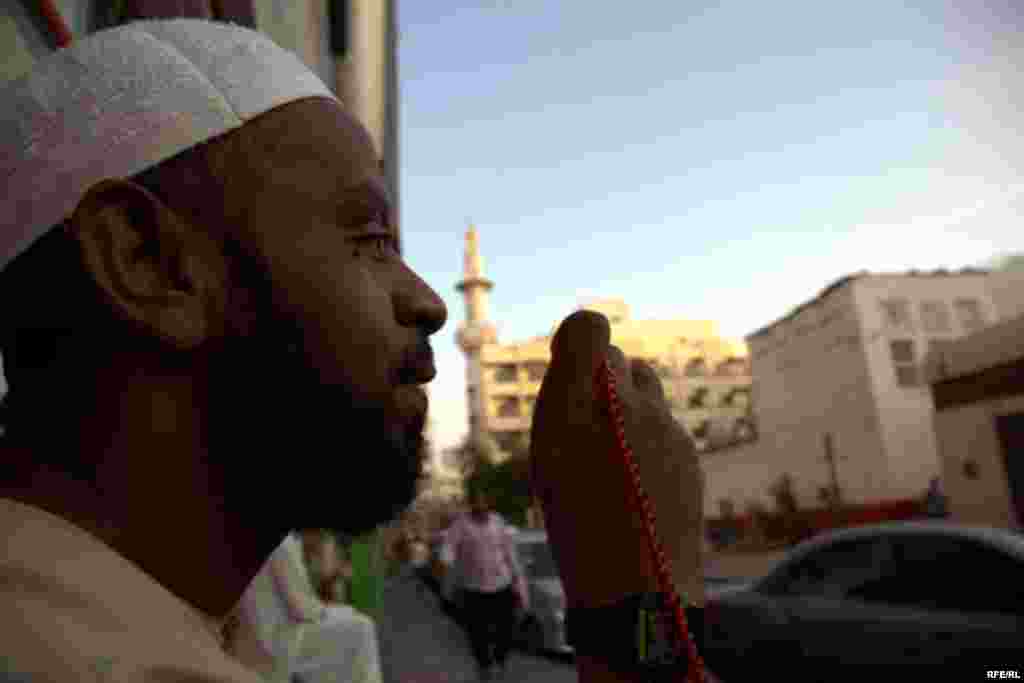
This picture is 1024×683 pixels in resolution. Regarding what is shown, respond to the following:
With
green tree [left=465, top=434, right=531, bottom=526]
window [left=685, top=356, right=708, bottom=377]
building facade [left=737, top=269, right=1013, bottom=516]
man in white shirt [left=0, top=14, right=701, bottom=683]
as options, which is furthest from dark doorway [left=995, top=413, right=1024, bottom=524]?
window [left=685, top=356, right=708, bottom=377]

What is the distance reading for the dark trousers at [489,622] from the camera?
6634mm

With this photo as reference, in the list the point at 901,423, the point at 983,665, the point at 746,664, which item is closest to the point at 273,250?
the point at 983,665

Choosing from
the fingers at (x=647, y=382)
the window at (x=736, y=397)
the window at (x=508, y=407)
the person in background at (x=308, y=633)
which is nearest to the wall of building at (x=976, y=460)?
the person in background at (x=308, y=633)

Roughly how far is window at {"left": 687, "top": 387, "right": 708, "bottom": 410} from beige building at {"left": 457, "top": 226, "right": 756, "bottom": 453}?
7cm

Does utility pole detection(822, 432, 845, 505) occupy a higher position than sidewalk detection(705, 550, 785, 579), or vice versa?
utility pole detection(822, 432, 845, 505)

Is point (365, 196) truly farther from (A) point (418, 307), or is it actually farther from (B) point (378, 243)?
(A) point (418, 307)

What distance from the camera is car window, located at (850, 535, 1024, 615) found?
11.9ft

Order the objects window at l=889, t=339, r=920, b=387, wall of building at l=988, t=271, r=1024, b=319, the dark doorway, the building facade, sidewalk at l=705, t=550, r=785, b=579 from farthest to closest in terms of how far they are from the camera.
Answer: wall of building at l=988, t=271, r=1024, b=319, window at l=889, t=339, r=920, b=387, the building facade, sidewalk at l=705, t=550, r=785, b=579, the dark doorway

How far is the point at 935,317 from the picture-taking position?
2442 centimetres

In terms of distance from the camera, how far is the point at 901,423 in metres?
23.5

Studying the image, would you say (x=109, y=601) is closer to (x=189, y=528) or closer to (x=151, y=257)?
(x=189, y=528)

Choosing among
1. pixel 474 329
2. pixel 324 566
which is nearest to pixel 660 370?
pixel 474 329

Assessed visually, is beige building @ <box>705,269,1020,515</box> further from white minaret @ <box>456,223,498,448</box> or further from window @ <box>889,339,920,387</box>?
white minaret @ <box>456,223,498,448</box>

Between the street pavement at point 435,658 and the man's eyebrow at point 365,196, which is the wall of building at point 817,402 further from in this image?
the man's eyebrow at point 365,196
